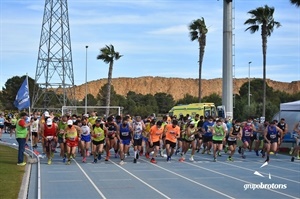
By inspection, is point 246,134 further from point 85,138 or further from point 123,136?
point 85,138

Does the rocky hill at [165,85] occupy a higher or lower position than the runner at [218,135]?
higher

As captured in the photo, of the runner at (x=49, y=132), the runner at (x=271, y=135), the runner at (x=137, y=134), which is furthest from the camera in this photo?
the runner at (x=271, y=135)

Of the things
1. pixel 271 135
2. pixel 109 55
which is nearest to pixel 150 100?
pixel 109 55

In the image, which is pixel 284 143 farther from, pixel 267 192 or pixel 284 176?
pixel 267 192

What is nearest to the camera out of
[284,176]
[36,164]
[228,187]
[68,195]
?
[68,195]

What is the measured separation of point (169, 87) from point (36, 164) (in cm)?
15873

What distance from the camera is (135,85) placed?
580 feet

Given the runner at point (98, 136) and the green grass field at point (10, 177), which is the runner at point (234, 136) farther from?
the green grass field at point (10, 177)

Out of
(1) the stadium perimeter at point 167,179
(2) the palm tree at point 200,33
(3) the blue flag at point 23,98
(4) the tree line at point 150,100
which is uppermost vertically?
(2) the palm tree at point 200,33

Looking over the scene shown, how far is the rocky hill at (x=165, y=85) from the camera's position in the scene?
170 m

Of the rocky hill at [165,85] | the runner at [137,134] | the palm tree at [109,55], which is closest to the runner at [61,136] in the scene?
the runner at [137,134]

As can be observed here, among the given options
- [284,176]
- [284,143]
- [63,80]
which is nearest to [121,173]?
[284,176]

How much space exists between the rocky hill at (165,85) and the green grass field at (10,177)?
14948 cm

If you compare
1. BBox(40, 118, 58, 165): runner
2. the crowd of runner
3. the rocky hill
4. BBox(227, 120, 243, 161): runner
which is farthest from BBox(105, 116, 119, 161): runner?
the rocky hill
